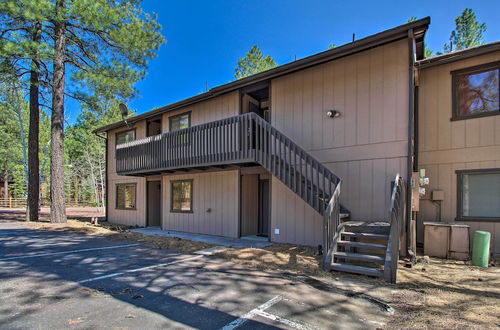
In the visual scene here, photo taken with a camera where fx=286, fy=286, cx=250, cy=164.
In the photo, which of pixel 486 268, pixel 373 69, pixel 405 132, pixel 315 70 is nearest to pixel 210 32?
pixel 315 70

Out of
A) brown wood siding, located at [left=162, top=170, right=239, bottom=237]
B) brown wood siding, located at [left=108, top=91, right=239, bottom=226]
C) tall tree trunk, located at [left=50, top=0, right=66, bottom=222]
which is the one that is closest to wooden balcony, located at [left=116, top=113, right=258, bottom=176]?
brown wood siding, located at [left=162, top=170, right=239, bottom=237]

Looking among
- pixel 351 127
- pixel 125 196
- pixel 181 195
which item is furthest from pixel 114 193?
pixel 351 127

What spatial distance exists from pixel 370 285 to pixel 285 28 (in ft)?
49.7

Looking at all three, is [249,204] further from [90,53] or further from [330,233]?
[90,53]

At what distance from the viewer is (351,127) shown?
7555 mm

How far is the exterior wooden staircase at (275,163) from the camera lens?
5543 millimetres

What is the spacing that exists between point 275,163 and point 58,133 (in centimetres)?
1142

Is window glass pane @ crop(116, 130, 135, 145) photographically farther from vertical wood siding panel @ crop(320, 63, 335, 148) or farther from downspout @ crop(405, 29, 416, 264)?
downspout @ crop(405, 29, 416, 264)

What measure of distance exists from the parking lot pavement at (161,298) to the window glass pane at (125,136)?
867cm

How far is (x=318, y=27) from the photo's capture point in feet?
47.4

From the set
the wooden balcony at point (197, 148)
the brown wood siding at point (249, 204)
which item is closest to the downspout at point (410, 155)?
the wooden balcony at point (197, 148)

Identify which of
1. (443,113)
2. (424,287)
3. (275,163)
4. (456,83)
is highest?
(456,83)

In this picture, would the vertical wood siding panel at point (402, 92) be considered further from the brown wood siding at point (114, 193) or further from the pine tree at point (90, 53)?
the pine tree at point (90, 53)

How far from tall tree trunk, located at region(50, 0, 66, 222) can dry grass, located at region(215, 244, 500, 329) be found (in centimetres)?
1059
